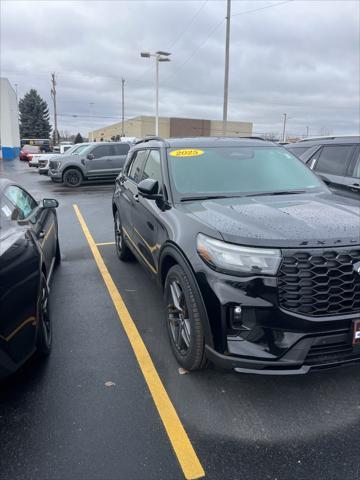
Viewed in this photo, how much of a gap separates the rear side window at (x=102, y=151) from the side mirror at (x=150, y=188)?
1442 cm

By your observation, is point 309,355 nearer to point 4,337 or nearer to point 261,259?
point 261,259

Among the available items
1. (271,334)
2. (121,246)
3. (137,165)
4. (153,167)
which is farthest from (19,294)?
(121,246)

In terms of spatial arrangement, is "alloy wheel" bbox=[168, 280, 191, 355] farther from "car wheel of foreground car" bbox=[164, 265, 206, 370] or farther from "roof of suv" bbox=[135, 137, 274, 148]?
"roof of suv" bbox=[135, 137, 274, 148]

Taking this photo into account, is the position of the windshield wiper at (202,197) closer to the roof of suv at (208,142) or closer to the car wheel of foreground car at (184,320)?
the car wheel of foreground car at (184,320)

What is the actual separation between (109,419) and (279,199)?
85.9 inches

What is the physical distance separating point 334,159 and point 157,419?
4811mm

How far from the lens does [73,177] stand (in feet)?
57.9

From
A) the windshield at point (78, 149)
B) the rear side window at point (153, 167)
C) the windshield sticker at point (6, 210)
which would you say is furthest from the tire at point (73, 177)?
the windshield sticker at point (6, 210)

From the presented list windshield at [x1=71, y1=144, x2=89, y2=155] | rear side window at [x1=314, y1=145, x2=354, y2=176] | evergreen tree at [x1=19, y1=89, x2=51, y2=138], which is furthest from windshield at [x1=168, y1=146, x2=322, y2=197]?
evergreen tree at [x1=19, y1=89, x2=51, y2=138]

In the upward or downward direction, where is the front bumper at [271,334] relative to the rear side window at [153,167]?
downward

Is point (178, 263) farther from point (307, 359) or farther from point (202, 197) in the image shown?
point (307, 359)

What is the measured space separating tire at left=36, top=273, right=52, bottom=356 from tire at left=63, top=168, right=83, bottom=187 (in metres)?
14.8

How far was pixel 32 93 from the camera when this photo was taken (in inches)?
3255

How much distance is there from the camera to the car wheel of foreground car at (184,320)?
9.20 ft
